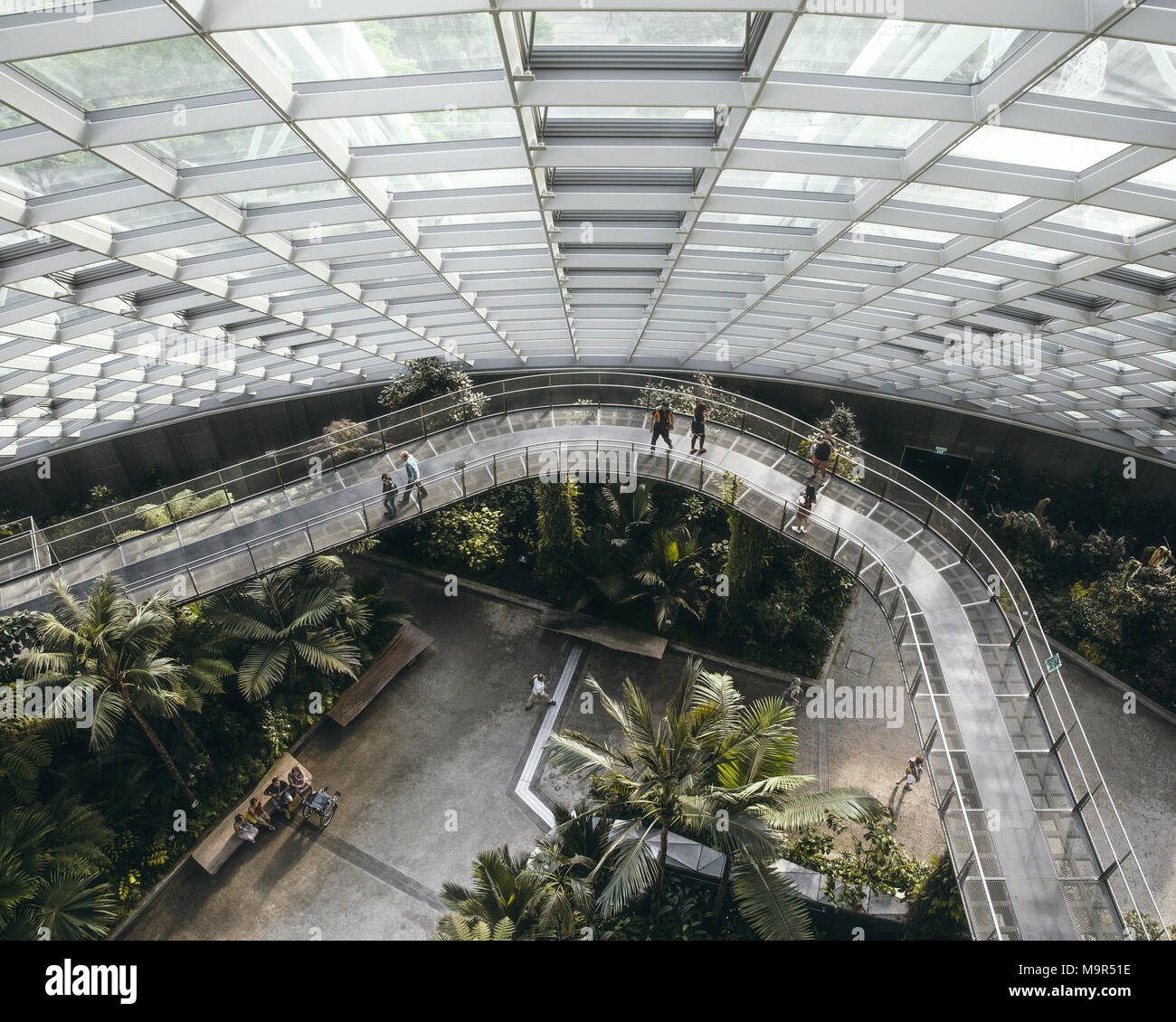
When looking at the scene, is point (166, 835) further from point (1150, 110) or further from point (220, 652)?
point (1150, 110)

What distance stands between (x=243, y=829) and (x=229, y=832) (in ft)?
1.52

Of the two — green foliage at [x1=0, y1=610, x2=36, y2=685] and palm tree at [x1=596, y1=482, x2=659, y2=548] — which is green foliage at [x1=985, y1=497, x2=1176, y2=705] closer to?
palm tree at [x1=596, y1=482, x2=659, y2=548]

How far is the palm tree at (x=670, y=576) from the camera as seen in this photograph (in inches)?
736

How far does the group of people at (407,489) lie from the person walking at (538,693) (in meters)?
5.28

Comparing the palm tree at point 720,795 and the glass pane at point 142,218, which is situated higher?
the glass pane at point 142,218

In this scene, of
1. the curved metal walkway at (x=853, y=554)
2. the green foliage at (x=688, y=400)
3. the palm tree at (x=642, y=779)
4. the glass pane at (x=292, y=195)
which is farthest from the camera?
the green foliage at (x=688, y=400)

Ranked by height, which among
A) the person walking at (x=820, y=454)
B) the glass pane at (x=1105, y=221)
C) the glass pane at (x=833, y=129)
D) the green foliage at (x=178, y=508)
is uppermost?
the glass pane at (x=833, y=129)

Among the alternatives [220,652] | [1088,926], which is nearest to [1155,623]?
[1088,926]

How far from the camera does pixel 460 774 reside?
55.1 ft

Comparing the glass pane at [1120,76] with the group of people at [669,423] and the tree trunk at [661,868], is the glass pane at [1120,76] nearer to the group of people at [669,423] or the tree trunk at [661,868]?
the group of people at [669,423]

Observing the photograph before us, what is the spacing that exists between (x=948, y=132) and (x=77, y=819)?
60.0 ft

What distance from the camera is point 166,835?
15.2 meters

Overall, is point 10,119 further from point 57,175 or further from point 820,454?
point 820,454

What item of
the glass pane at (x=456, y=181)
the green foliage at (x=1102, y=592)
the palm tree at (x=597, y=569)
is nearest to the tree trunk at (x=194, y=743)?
the palm tree at (x=597, y=569)
